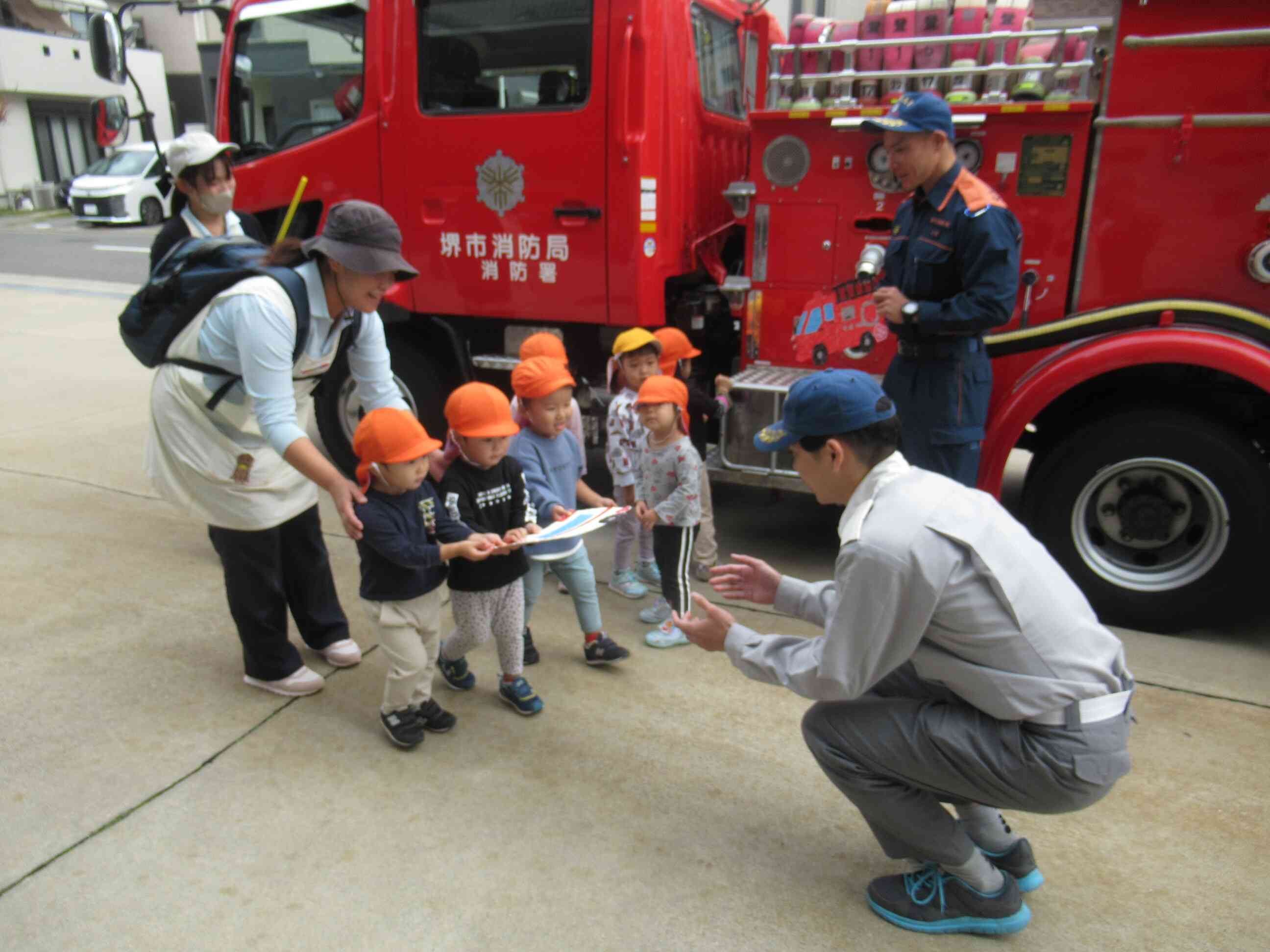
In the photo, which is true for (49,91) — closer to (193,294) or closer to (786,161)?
(786,161)

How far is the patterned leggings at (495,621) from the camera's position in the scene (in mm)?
3059

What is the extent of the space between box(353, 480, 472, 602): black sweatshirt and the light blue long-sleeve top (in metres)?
0.29

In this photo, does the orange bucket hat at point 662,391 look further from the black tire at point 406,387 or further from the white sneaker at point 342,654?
the black tire at point 406,387

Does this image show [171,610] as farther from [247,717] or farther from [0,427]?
[0,427]

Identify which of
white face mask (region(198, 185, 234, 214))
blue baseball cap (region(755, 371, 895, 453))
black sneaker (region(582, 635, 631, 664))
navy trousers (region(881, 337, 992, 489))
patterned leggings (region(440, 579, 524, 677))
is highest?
white face mask (region(198, 185, 234, 214))

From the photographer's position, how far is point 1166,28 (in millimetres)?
3324

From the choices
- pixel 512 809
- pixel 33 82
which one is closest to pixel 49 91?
pixel 33 82

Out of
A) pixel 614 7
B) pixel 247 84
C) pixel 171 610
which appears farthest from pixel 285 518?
pixel 247 84

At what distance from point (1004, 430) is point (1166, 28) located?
4.90 feet

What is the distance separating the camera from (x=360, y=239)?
267 centimetres

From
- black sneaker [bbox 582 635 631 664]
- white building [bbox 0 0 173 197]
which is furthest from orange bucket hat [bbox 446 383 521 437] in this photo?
white building [bbox 0 0 173 197]

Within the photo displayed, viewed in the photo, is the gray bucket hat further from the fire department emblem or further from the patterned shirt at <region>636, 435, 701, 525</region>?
the fire department emblem

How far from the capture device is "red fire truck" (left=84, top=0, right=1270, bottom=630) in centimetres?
346

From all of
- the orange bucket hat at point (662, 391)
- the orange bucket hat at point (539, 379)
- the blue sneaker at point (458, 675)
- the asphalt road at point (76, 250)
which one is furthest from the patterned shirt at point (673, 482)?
the asphalt road at point (76, 250)
